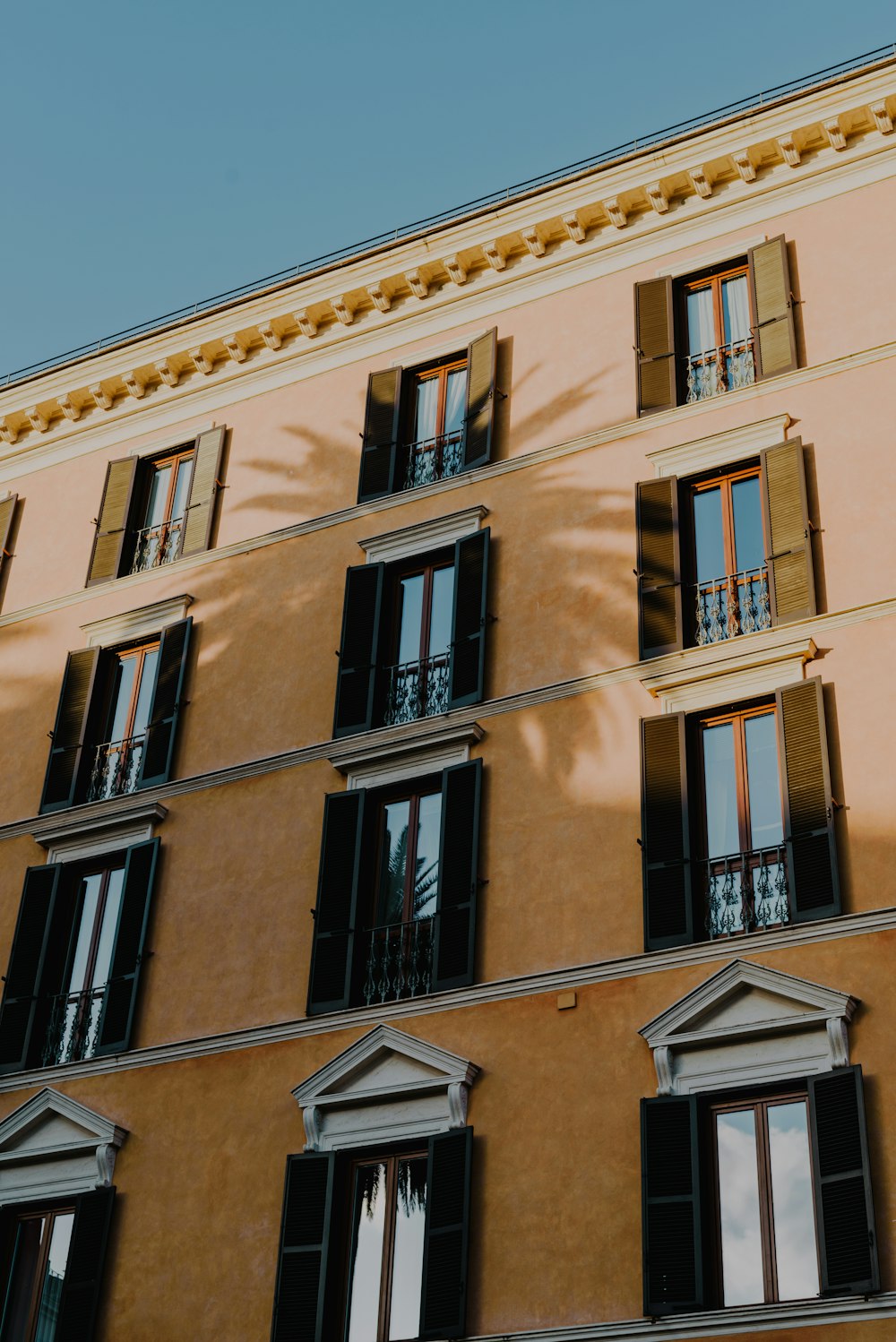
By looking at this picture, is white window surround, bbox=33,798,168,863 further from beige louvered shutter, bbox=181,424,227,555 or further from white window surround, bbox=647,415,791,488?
white window surround, bbox=647,415,791,488

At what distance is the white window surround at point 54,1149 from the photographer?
751 inches

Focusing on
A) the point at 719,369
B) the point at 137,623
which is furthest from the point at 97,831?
the point at 719,369

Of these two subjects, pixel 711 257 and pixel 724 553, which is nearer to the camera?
pixel 724 553

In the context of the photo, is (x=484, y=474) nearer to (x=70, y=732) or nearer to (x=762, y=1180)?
(x=70, y=732)

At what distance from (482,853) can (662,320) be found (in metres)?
7.39

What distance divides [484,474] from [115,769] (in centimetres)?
598

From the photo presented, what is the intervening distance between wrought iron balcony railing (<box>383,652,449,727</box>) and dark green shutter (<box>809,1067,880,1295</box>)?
22.3ft

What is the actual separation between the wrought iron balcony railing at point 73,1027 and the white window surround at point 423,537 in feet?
20.4

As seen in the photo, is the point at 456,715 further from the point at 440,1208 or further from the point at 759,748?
the point at 440,1208

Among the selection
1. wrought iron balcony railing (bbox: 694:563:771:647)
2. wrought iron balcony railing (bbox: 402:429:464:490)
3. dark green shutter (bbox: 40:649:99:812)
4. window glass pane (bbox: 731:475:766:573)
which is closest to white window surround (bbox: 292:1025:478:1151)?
wrought iron balcony railing (bbox: 694:563:771:647)

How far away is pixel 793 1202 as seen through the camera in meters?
15.4

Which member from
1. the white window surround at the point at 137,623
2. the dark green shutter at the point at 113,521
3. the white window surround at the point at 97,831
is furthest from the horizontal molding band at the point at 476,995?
the dark green shutter at the point at 113,521

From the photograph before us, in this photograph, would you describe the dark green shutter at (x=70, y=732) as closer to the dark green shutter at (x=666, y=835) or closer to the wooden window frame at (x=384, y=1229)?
the wooden window frame at (x=384, y=1229)

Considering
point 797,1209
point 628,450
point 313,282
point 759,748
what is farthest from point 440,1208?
point 313,282
